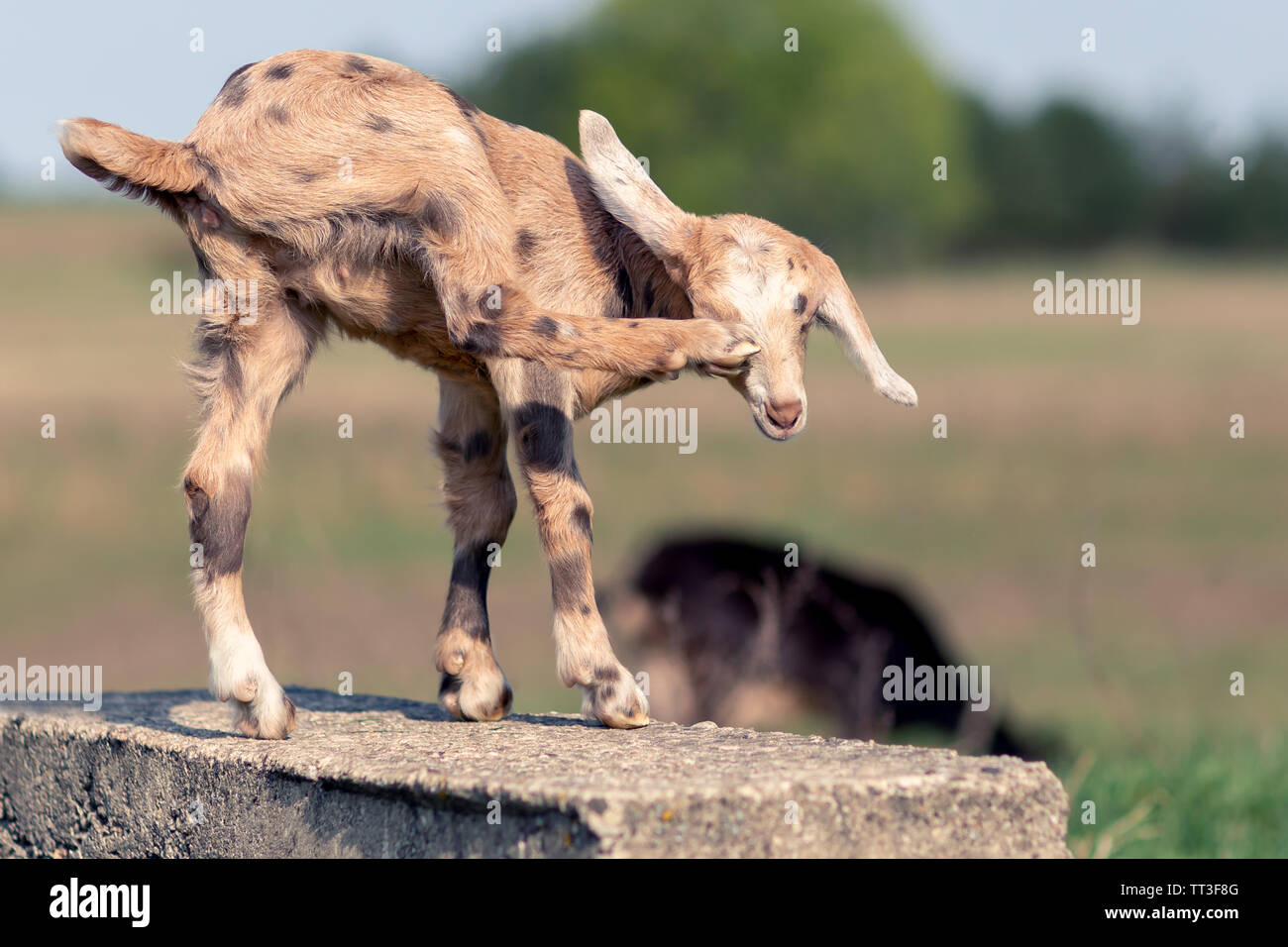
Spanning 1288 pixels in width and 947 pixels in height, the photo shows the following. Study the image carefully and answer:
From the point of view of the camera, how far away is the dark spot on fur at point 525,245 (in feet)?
16.4

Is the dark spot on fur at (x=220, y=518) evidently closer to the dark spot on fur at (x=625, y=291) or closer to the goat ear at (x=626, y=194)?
the dark spot on fur at (x=625, y=291)

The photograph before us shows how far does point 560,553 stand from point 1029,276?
1800 inches

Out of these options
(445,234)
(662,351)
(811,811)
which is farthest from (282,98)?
→ (811,811)

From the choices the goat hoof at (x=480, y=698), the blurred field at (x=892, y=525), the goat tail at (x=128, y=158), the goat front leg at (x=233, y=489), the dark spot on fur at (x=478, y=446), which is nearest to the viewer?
the goat tail at (x=128, y=158)

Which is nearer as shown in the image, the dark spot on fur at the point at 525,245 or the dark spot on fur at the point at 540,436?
the dark spot on fur at the point at 540,436

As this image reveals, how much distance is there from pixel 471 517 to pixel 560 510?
0.72m

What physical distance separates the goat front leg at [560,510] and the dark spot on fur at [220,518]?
91 centimetres

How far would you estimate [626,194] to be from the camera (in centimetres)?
493


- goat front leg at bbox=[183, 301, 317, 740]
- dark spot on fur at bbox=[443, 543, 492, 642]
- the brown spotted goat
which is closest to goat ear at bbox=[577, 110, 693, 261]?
the brown spotted goat

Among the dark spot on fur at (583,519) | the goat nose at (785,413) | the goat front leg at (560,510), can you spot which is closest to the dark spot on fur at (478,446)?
the goat front leg at (560,510)

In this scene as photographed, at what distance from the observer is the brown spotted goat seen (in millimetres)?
4691

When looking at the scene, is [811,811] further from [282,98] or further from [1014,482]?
[1014,482]

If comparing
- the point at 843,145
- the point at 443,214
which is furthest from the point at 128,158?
the point at 843,145

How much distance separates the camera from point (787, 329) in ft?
15.5
